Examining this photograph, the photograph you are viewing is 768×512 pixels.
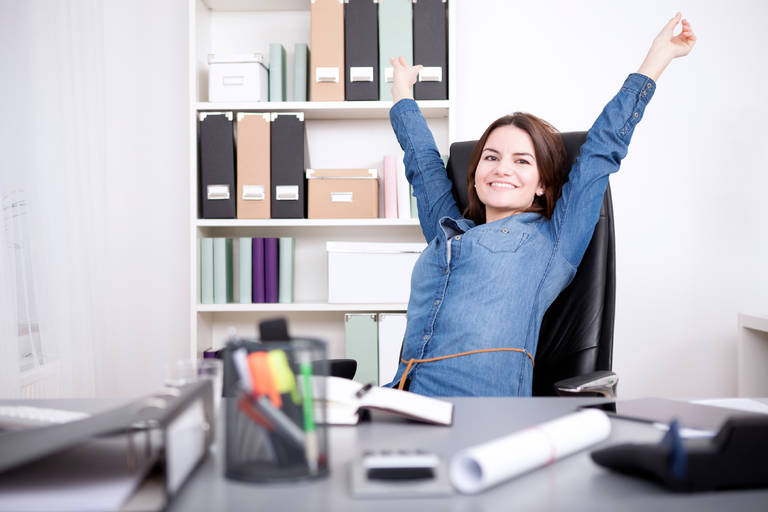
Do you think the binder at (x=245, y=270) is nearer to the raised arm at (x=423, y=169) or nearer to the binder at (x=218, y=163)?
the binder at (x=218, y=163)

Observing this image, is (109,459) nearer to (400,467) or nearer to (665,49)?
(400,467)

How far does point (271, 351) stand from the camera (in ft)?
1.74

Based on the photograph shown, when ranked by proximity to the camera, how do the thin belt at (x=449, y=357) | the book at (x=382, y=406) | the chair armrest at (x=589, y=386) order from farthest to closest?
the thin belt at (x=449, y=357), the chair armrest at (x=589, y=386), the book at (x=382, y=406)

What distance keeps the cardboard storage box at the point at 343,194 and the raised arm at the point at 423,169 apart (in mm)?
659

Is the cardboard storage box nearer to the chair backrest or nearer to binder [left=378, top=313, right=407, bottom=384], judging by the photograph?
binder [left=378, top=313, right=407, bottom=384]

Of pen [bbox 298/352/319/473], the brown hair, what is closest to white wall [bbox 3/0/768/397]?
the brown hair

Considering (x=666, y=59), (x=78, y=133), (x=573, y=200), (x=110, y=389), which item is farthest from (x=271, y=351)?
(x=110, y=389)

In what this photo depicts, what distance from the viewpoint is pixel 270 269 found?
7.80 ft

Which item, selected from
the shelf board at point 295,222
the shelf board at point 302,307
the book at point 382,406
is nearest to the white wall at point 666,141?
the shelf board at point 295,222

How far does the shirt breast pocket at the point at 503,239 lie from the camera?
1.38 metres

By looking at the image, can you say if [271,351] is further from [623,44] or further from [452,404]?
[623,44]

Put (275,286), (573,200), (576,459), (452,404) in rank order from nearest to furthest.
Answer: (576,459) < (452,404) < (573,200) < (275,286)

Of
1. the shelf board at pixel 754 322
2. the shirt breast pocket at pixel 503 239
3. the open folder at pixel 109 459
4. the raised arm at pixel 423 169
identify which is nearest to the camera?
the open folder at pixel 109 459

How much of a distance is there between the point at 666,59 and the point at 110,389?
211 cm
